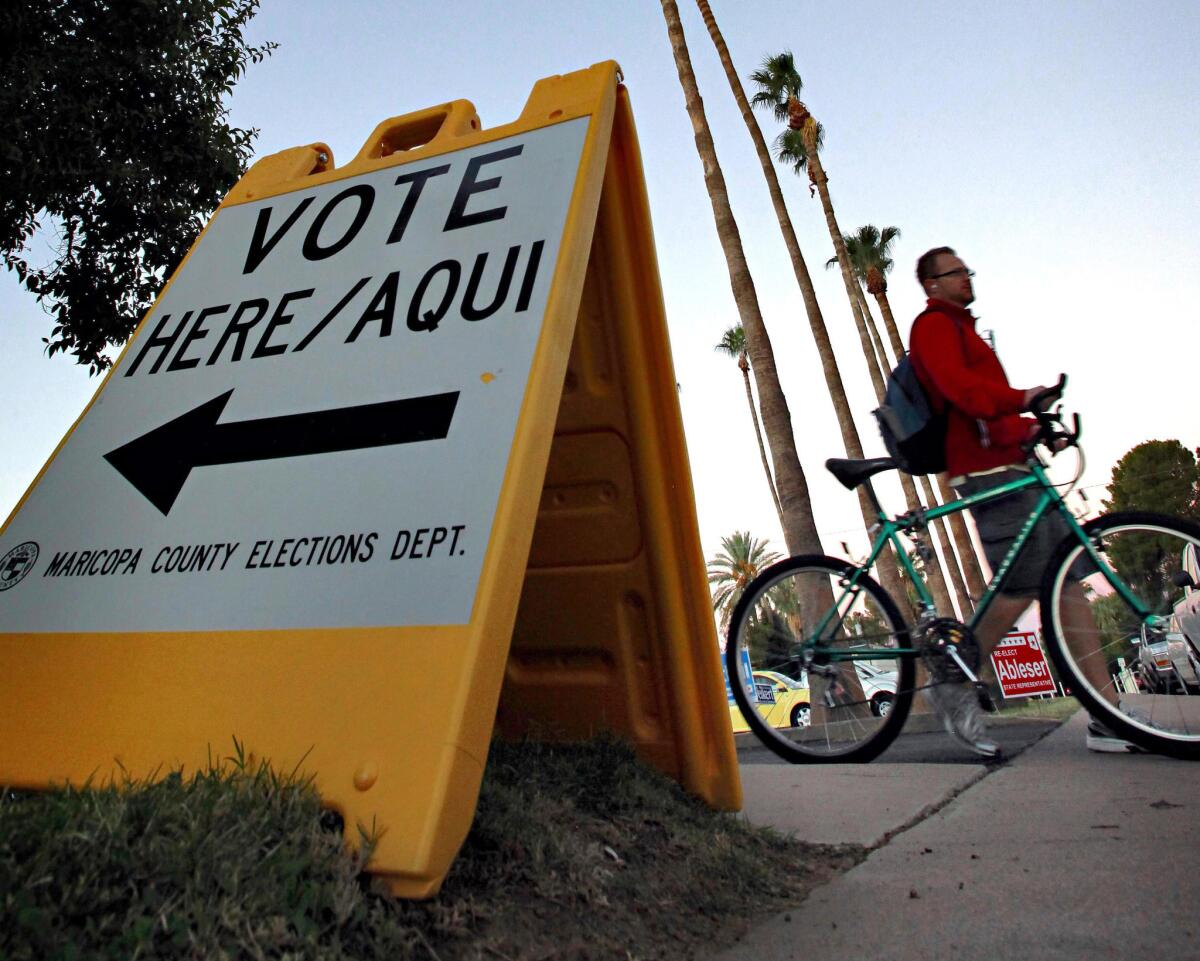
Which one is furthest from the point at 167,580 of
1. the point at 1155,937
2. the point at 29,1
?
the point at 29,1

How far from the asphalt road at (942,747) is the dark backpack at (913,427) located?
1232 mm

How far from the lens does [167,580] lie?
5.28ft

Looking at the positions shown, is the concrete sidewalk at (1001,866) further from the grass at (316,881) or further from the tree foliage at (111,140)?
the tree foliage at (111,140)

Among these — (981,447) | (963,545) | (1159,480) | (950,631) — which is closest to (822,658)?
(950,631)

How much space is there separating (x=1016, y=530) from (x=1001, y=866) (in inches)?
67.2

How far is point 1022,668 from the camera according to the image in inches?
578

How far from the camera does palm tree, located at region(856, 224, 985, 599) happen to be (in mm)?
19562

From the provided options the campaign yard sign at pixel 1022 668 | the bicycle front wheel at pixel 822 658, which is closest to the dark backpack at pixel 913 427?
the bicycle front wheel at pixel 822 658

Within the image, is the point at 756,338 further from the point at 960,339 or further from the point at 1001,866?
the point at 1001,866

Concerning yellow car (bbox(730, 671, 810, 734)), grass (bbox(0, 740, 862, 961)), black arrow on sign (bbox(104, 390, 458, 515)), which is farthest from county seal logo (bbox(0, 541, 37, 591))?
yellow car (bbox(730, 671, 810, 734))

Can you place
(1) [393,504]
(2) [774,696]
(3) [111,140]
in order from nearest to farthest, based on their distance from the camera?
(1) [393,504] < (2) [774,696] < (3) [111,140]

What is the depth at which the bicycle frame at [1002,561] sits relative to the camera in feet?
9.82

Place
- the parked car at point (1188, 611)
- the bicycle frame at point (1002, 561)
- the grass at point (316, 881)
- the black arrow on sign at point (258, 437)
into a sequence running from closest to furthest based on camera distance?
the grass at point (316, 881)
the black arrow on sign at point (258, 437)
the parked car at point (1188, 611)
the bicycle frame at point (1002, 561)

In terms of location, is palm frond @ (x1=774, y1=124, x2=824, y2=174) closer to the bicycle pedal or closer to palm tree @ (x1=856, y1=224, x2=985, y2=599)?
palm tree @ (x1=856, y1=224, x2=985, y2=599)
